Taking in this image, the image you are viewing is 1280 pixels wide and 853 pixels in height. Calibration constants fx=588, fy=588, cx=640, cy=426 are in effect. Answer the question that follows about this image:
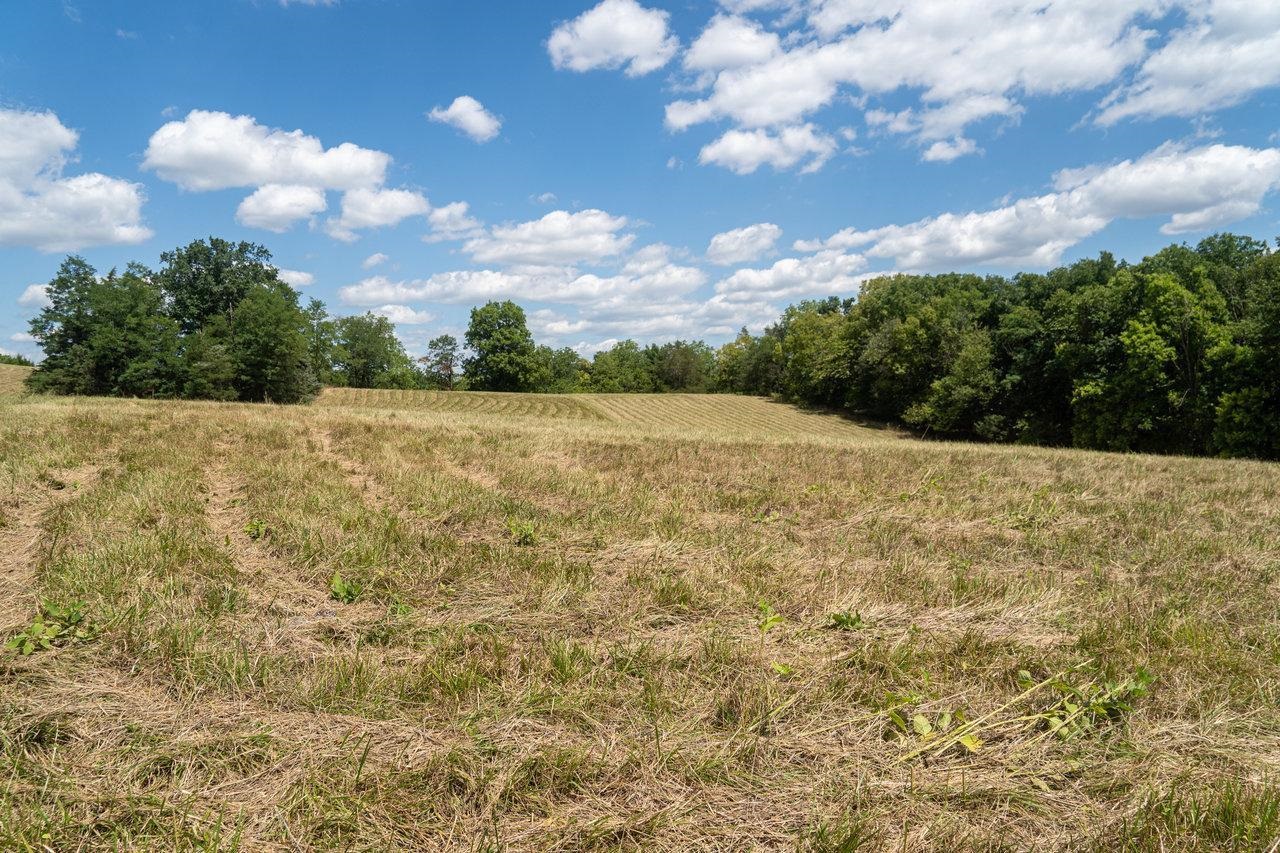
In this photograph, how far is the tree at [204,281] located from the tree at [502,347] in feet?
94.8

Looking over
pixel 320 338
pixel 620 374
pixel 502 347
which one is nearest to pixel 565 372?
pixel 620 374

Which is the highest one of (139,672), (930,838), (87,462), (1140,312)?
(1140,312)

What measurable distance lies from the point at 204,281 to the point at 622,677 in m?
68.7

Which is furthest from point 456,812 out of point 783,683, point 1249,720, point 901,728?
point 1249,720

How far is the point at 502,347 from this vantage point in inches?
3260

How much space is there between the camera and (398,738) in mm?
3168

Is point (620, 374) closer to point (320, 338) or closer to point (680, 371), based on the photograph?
point (680, 371)

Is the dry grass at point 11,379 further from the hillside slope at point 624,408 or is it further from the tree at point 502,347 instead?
the tree at point 502,347

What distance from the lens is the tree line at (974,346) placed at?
33.6 metres

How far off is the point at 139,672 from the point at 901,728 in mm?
4691

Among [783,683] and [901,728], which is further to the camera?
[783,683]

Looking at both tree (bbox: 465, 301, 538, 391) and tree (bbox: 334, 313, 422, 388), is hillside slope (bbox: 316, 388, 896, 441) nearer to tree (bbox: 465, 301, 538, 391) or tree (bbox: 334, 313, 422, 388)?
tree (bbox: 465, 301, 538, 391)

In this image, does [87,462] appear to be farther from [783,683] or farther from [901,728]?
[901,728]

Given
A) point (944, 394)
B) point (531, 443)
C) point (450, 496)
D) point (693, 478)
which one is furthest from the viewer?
point (944, 394)
